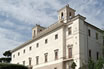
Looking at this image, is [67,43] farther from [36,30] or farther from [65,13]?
[36,30]

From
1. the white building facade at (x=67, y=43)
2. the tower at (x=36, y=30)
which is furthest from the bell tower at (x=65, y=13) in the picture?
the tower at (x=36, y=30)

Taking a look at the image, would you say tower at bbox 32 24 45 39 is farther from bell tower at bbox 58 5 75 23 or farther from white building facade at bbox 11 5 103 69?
bell tower at bbox 58 5 75 23

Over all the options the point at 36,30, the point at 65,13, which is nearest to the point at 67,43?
the point at 65,13

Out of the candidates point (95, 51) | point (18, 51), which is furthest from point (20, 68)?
point (18, 51)

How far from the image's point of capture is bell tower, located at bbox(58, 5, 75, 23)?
127 feet

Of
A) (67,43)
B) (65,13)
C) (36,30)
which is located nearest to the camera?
(67,43)

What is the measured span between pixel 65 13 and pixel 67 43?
655 centimetres

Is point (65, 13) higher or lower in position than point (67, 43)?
higher

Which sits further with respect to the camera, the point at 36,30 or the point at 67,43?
the point at 36,30

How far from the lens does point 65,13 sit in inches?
1534

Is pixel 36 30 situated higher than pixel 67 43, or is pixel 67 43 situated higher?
pixel 36 30

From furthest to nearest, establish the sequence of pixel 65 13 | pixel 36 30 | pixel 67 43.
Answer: pixel 36 30 < pixel 65 13 < pixel 67 43

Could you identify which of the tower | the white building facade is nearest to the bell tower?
the white building facade

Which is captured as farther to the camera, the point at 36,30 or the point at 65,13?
the point at 36,30
